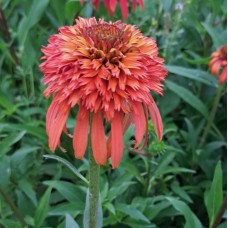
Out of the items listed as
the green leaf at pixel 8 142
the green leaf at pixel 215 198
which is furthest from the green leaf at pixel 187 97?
the green leaf at pixel 8 142

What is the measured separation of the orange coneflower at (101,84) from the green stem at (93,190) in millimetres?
49

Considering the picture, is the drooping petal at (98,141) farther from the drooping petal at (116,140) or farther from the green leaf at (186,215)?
the green leaf at (186,215)

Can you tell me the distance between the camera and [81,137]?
733 millimetres

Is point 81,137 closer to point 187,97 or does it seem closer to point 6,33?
point 187,97

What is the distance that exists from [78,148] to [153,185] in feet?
2.07

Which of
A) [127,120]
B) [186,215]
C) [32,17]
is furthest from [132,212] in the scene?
[32,17]

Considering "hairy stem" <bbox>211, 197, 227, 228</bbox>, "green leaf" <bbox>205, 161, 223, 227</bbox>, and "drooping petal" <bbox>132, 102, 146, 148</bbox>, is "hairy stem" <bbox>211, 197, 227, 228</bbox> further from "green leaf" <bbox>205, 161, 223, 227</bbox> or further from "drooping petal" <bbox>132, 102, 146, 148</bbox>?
"drooping petal" <bbox>132, 102, 146, 148</bbox>

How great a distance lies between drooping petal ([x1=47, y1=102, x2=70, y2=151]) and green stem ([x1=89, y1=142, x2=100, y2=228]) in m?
0.06

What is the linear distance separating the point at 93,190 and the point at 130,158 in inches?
22.9

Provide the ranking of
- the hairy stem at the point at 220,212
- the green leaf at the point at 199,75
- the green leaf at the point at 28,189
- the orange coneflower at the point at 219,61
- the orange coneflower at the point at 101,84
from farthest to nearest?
the green leaf at the point at 199,75 < the orange coneflower at the point at 219,61 < the green leaf at the point at 28,189 < the hairy stem at the point at 220,212 < the orange coneflower at the point at 101,84

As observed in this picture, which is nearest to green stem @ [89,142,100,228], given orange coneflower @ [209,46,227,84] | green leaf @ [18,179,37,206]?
green leaf @ [18,179,37,206]

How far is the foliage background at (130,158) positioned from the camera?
44.6 inches

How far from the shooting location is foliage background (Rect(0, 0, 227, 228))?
1.13 meters

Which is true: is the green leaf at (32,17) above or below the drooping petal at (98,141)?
above
